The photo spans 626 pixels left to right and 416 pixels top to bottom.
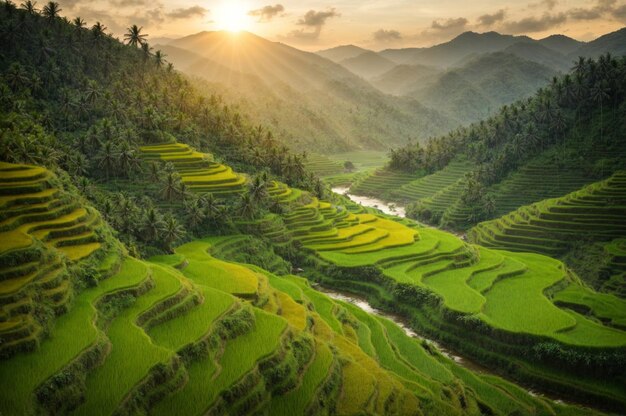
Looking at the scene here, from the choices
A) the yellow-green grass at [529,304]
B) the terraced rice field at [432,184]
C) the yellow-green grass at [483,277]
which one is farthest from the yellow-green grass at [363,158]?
the yellow-green grass at [529,304]

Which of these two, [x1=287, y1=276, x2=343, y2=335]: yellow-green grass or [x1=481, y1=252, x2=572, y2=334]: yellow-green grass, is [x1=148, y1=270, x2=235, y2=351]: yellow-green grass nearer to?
[x1=287, y1=276, x2=343, y2=335]: yellow-green grass

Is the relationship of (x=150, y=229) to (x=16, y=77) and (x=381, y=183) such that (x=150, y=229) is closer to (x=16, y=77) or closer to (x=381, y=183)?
(x=16, y=77)

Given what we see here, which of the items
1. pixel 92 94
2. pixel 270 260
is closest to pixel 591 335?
pixel 270 260

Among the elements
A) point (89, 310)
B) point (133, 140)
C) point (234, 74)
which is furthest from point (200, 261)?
point (234, 74)

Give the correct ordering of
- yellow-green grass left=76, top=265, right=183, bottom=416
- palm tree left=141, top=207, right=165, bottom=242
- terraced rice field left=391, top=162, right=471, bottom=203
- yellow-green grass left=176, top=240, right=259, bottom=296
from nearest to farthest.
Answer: yellow-green grass left=76, top=265, right=183, bottom=416, yellow-green grass left=176, top=240, right=259, bottom=296, palm tree left=141, top=207, right=165, bottom=242, terraced rice field left=391, top=162, right=471, bottom=203

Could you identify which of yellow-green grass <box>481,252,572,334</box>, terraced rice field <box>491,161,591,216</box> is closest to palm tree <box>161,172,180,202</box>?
yellow-green grass <box>481,252,572,334</box>

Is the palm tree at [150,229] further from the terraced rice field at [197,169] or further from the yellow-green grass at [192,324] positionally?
the yellow-green grass at [192,324]

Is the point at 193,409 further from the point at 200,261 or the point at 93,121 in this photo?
the point at 93,121
